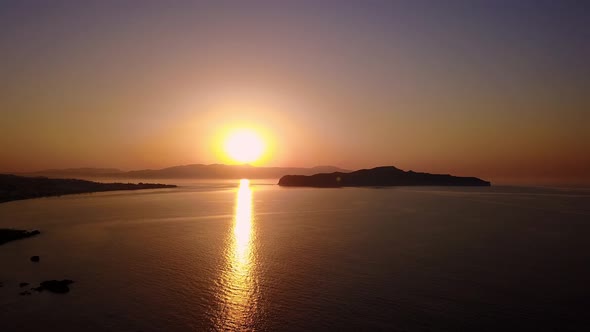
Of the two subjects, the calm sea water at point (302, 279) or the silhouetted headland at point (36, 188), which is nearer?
the calm sea water at point (302, 279)

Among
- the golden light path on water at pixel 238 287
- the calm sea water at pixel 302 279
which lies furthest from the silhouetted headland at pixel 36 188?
the golden light path on water at pixel 238 287

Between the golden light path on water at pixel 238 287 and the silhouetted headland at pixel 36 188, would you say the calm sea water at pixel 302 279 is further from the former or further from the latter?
the silhouetted headland at pixel 36 188

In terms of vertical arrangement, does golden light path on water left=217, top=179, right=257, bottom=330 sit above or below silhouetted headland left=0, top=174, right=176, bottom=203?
below

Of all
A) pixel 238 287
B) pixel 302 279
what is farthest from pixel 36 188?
pixel 302 279

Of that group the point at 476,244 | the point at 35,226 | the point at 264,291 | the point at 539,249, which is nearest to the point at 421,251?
the point at 476,244

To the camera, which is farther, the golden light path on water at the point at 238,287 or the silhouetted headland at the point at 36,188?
the silhouetted headland at the point at 36,188

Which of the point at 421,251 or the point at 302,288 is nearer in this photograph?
the point at 302,288

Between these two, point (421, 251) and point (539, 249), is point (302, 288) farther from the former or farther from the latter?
point (539, 249)

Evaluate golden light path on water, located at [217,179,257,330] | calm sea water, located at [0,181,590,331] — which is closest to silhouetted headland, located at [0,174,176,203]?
calm sea water, located at [0,181,590,331]

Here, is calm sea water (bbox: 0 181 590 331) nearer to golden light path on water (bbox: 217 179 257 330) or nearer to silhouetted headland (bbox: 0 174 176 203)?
golden light path on water (bbox: 217 179 257 330)

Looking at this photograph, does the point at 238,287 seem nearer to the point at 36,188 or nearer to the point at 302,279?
the point at 302,279

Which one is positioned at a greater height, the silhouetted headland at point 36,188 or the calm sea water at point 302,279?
the silhouetted headland at point 36,188
